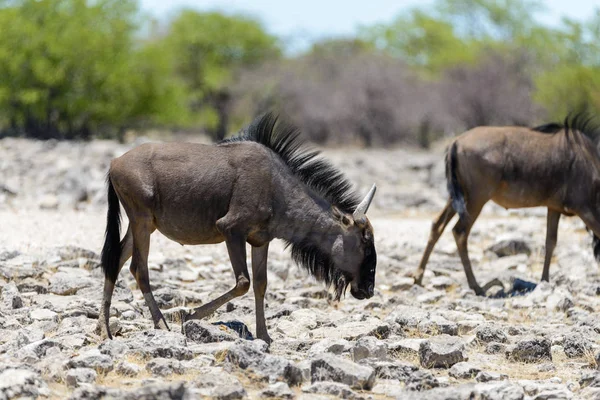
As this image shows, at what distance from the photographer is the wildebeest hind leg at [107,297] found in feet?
26.8

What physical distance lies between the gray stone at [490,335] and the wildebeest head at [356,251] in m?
1.04

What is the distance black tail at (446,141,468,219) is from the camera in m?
12.3

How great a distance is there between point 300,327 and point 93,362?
9.16 feet

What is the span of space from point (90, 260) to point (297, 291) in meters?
2.59

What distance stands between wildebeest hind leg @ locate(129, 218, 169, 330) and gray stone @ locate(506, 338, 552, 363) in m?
2.96

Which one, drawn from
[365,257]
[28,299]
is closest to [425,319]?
[365,257]

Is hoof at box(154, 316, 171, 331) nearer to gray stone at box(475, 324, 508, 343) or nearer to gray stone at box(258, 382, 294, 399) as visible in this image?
gray stone at box(258, 382, 294, 399)

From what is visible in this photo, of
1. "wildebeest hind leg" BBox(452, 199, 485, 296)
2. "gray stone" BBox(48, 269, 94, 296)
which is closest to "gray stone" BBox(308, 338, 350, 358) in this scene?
"gray stone" BBox(48, 269, 94, 296)

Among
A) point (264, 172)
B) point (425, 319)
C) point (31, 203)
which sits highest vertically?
point (264, 172)

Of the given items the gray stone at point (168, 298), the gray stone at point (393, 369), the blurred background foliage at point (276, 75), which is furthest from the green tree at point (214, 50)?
the gray stone at point (393, 369)

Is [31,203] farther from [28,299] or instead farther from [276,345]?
[276,345]

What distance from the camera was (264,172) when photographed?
853cm

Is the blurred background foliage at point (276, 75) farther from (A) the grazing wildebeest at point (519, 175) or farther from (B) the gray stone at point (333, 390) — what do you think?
(B) the gray stone at point (333, 390)

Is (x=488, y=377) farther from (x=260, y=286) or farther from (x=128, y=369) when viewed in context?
(x=128, y=369)
